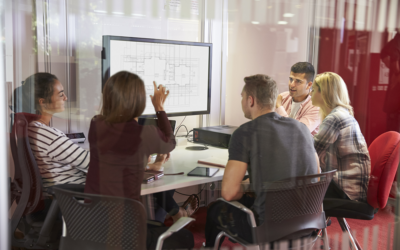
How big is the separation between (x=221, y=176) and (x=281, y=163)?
0.25 m

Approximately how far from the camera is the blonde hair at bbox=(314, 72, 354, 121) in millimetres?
1279

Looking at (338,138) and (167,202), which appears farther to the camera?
(338,138)

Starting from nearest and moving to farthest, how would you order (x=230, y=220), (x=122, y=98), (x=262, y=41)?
(x=122, y=98)
(x=262, y=41)
(x=230, y=220)

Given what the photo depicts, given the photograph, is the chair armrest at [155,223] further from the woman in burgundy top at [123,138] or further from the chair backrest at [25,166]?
the chair backrest at [25,166]

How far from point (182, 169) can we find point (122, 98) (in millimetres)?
366

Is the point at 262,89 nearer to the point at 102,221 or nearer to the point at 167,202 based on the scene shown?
the point at 167,202

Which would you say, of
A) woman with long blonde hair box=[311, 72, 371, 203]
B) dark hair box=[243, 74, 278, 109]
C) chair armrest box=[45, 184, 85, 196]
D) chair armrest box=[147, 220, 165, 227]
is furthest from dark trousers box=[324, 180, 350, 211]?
chair armrest box=[45, 184, 85, 196]

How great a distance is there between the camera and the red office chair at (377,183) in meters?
1.42

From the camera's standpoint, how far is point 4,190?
3.45 feet

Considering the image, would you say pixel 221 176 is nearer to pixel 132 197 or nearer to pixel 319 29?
pixel 132 197

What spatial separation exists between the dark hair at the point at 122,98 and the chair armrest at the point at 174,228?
44cm

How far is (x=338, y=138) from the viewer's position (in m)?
1.38

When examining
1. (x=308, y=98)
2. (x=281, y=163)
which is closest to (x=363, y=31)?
(x=308, y=98)

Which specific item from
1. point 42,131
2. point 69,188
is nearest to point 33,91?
point 42,131
